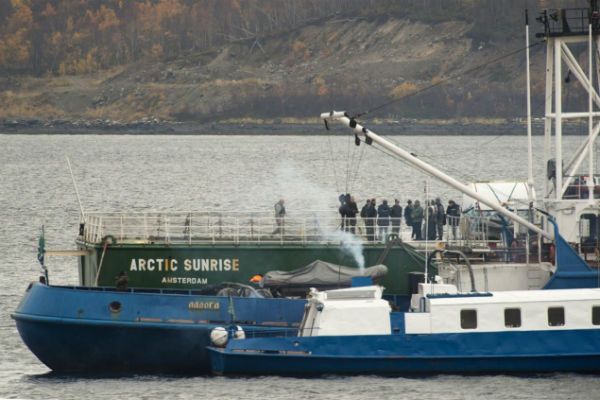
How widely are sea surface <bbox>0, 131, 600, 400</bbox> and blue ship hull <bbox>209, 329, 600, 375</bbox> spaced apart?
11.2 inches

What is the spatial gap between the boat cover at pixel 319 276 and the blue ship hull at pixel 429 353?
285 cm

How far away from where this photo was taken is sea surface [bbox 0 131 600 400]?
36844 mm

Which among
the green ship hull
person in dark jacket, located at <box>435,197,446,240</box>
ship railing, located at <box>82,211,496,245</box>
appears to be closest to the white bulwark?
Result: the green ship hull

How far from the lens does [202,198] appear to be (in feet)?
316

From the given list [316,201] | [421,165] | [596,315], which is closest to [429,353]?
[596,315]

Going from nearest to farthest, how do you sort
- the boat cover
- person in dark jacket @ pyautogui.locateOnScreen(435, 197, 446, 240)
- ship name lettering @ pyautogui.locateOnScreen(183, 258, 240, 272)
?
1. the boat cover
2. ship name lettering @ pyautogui.locateOnScreen(183, 258, 240, 272)
3. person in dark jacket @ pyautogui.locateOnScreen(435, 197, 446, 240)

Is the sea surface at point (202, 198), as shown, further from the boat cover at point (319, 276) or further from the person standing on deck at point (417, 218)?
the boat cover at point (319, 276)

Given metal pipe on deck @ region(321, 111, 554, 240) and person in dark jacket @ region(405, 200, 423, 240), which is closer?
metal pipe on deck @ region(321, 111, 554, 240)

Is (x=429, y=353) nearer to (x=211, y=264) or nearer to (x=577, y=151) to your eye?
(x=577, y=151)

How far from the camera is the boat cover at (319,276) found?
3988cm

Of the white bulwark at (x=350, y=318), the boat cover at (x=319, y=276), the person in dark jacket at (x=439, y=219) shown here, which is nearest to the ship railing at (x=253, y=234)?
the boat cover at (x=319, y=276)

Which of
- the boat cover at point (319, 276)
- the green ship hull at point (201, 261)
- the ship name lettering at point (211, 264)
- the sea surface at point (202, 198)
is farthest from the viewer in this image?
the ship name lettering at point (211, 264)

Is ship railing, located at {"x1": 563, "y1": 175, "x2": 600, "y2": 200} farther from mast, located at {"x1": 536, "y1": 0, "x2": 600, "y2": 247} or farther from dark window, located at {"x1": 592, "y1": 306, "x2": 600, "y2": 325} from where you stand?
dark window, located at {"x1": 592, "y1": 306, "x2": 600, "y2": 325}

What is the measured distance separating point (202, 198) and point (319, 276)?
186 ft
